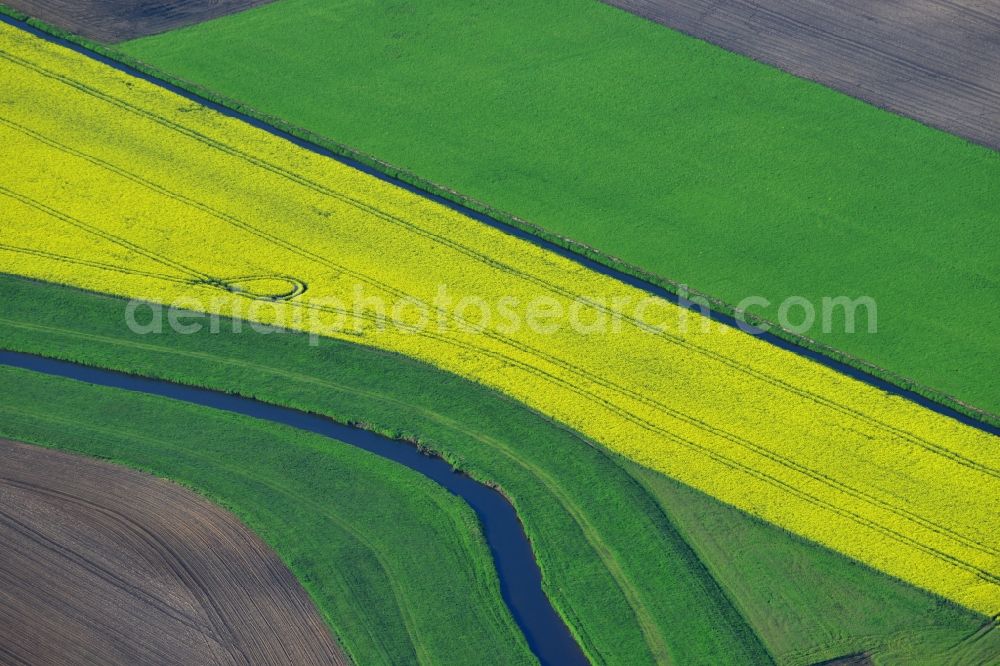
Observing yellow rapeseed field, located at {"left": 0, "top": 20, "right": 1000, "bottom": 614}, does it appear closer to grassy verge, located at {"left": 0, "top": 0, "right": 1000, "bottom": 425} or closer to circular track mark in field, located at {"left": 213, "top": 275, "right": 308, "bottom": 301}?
circular track mark in field, located at {"left": 213, "top": 275, "right": 308, "bottom": 301}

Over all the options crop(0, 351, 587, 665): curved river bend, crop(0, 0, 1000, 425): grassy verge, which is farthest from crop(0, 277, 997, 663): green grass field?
crop(0, 0, 1000, 425): grassy verge

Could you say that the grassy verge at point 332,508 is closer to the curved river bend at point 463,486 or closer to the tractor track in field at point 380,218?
the curved river bend at point 463,486

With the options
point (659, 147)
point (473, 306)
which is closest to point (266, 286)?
point (473, 306)

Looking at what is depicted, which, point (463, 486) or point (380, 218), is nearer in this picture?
point (463, 486)

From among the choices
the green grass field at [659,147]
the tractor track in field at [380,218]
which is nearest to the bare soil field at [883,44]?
the green grass field at [659,147]

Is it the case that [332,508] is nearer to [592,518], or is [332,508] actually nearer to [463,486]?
[463,486]

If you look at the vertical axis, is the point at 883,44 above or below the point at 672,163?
above
